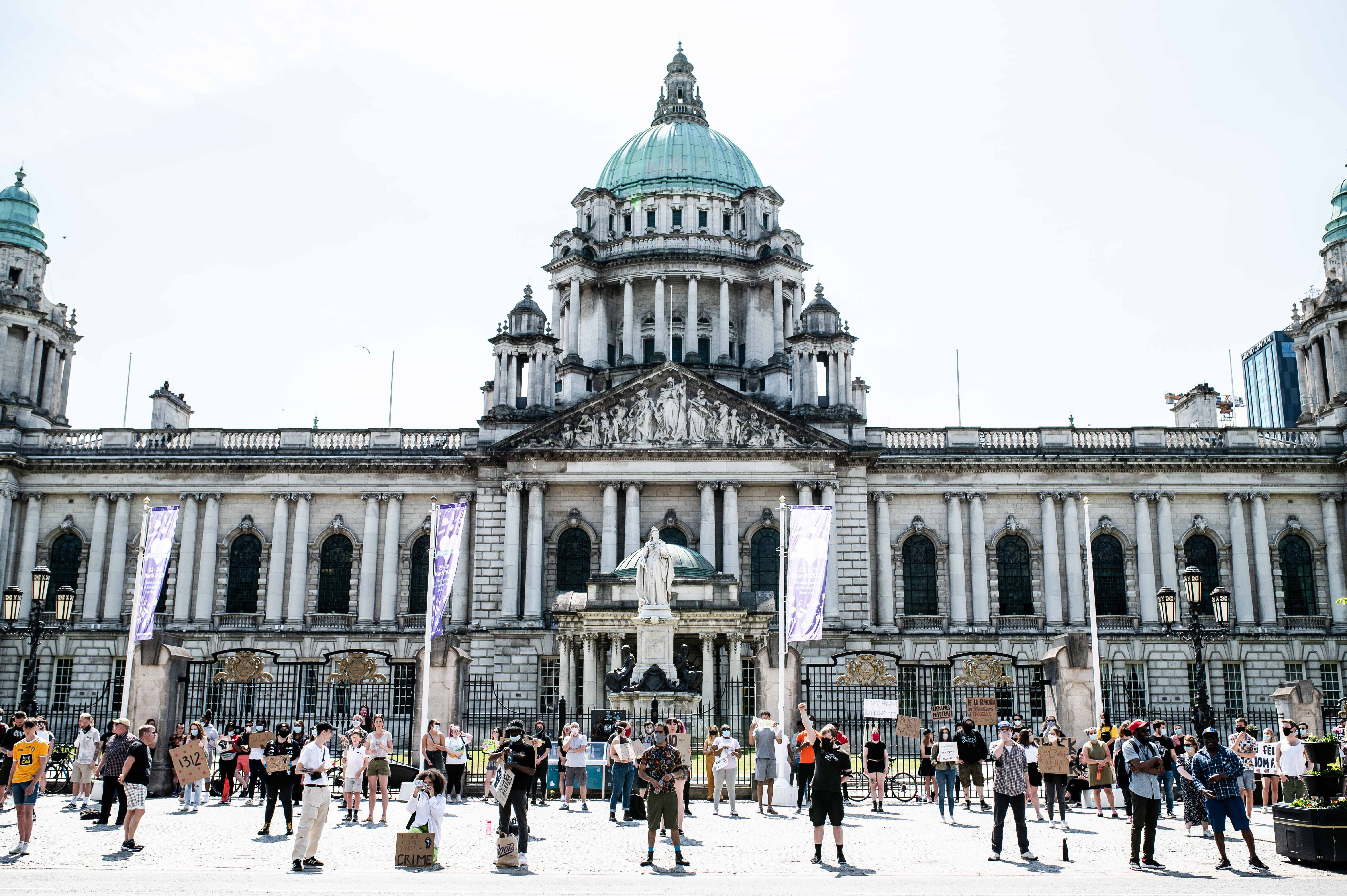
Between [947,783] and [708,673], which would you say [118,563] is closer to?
[708,673]

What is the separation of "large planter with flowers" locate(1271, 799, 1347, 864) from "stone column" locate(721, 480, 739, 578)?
30047 millimetres

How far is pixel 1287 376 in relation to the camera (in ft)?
383

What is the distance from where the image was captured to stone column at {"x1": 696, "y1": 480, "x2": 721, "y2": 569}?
157 feet

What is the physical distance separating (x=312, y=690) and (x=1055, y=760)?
2130 cm

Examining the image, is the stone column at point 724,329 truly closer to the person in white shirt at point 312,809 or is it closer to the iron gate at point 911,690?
the iron gate at point 911,690

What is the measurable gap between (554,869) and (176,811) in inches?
414

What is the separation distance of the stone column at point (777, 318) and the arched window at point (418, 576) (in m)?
21.4

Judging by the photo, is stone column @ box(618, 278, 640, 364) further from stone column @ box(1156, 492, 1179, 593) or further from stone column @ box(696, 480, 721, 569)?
stone column @ box(1156, 492, 1179, 593)

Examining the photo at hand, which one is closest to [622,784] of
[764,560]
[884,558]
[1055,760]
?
[1055,760]

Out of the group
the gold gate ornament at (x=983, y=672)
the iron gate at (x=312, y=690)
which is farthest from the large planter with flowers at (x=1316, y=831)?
the iron gate at (x=312, y=690)

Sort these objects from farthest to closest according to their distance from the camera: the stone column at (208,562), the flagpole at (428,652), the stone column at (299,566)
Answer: the stone column at (208,562)
the stone column at (299,566)
the flagpole at (428,652)

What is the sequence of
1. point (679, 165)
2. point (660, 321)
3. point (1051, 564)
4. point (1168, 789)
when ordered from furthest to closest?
point (679, 165) < point (660, 321) < point (1051, 564) < point (1168, 789)

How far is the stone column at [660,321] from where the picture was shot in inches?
2462

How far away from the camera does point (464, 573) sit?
A: 165 ft
